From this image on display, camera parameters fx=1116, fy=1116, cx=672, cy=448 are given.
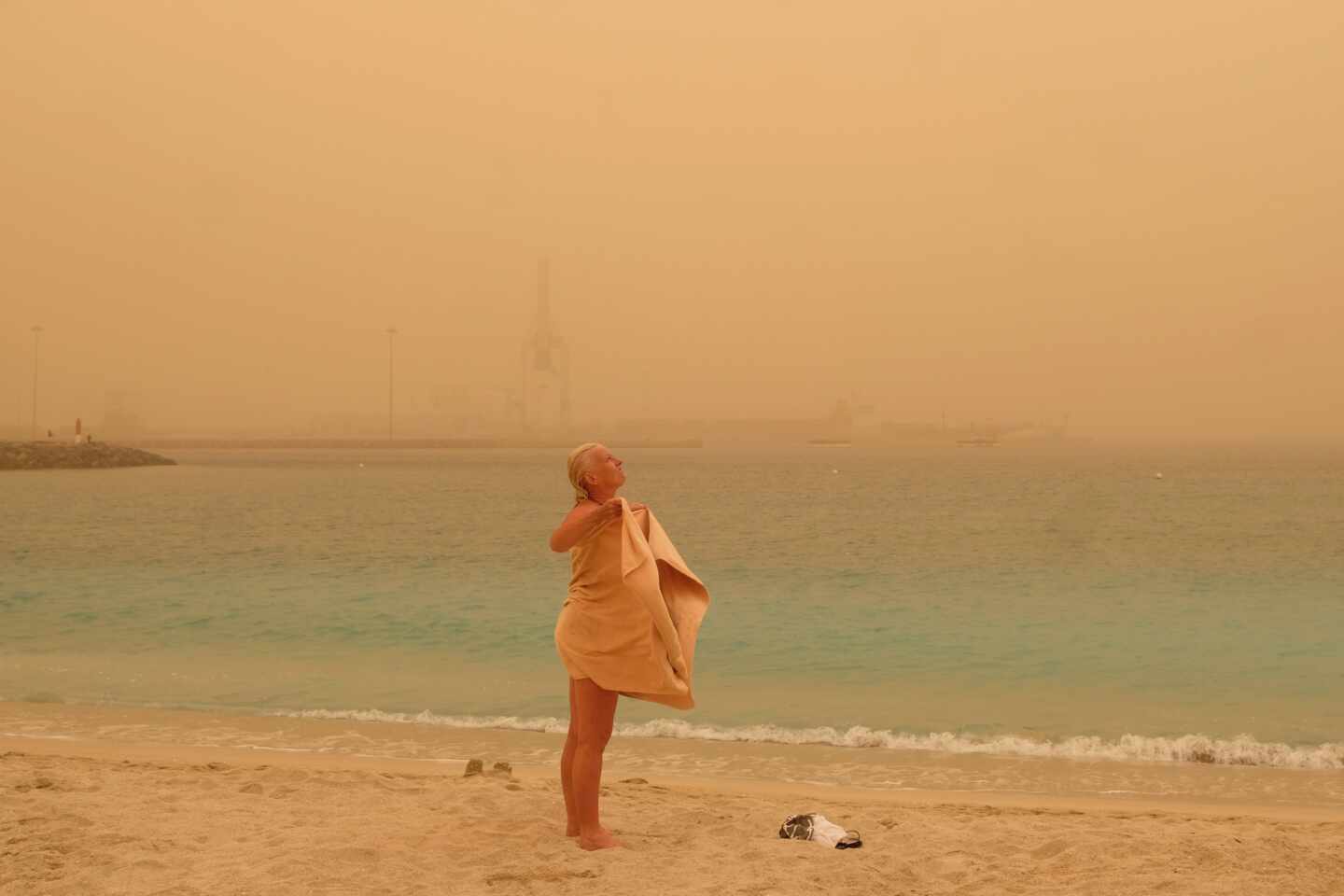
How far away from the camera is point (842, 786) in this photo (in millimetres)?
7473

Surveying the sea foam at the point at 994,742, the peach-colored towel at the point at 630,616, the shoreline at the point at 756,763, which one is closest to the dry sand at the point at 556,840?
the shoreline at the point at 756,763

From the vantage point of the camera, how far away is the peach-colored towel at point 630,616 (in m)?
4.67

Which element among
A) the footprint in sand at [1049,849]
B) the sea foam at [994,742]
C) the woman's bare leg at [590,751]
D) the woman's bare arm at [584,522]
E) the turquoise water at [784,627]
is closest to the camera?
the woman's bare arm at [584,522]

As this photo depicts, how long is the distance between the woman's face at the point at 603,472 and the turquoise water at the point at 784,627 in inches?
195

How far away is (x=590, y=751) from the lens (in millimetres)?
4953

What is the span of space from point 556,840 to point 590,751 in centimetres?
58

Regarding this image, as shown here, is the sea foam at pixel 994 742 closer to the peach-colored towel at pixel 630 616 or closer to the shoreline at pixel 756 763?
the shoreline at pixel 756 763

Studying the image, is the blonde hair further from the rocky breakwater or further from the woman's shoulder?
the rocky breakwater

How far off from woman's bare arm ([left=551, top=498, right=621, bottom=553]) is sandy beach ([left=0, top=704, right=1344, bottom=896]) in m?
1.42

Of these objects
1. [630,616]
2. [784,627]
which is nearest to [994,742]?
[630,616]

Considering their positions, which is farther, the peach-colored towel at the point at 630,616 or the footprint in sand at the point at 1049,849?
the footprint in sand at the point at 1049,849

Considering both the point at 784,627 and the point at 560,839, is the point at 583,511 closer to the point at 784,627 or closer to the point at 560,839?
the point at 560,839

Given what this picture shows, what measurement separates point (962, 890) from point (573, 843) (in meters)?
A: 1.75

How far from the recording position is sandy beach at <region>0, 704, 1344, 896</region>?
4.67 m
